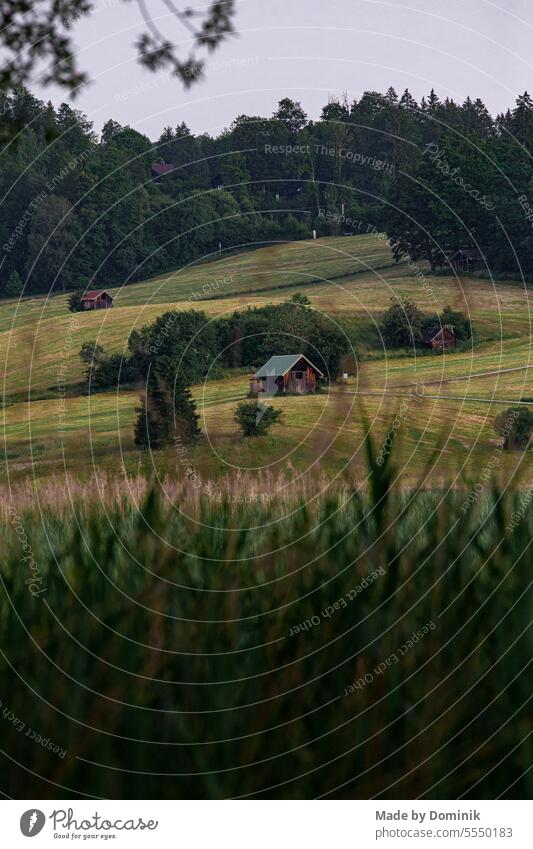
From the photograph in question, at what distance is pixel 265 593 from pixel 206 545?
1.33 feet

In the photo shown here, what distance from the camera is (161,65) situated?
36.0ft

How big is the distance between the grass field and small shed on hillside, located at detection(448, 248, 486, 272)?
42.0 inches

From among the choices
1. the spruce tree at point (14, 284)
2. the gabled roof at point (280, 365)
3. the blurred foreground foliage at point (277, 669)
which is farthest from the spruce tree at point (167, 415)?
the blurred foreground foliage at point (277, 669)

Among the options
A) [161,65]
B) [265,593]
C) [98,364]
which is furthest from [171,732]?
[98,364]

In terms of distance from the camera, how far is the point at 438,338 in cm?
3381

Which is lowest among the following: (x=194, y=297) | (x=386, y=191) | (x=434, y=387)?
(x=434, y=387)

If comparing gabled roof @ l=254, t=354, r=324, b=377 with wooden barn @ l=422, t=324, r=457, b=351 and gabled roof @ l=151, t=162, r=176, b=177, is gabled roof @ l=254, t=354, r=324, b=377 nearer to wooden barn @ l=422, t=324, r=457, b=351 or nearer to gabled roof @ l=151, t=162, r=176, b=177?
wooden barn @ l=422, t=324, r=457, b=351

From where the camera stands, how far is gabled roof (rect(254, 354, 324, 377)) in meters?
30.7

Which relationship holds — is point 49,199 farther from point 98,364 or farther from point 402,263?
point 402,263

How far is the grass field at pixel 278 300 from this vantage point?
31875 millimetres

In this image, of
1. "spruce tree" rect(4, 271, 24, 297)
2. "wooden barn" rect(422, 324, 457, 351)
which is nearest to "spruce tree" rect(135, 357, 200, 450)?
"spruce tree" rect(4, 271, 24, 297)

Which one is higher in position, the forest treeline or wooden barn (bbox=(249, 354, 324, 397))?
the forest treeline

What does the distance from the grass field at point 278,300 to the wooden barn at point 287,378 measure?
1.55 feet
